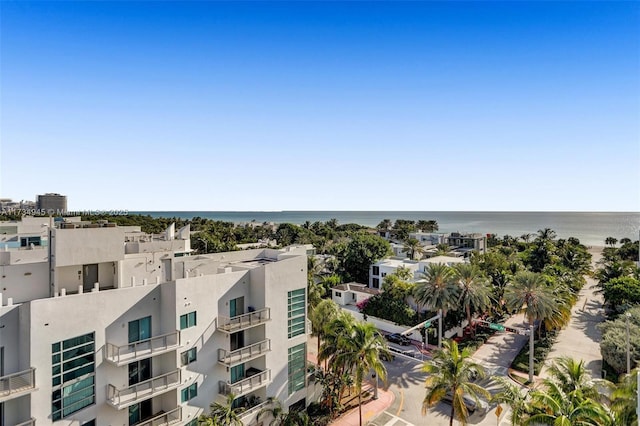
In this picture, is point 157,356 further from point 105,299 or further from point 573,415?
point 573,415

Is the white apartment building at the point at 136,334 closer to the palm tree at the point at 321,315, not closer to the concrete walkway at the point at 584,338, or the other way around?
the palm tree at the point at 321,315

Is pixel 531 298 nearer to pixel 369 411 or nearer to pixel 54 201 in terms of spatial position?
pixel 369 411

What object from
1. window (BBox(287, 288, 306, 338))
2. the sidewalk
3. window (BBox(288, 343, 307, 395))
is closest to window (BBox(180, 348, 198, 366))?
window (BBox(287, 288, 306, 338))

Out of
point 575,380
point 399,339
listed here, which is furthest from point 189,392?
point 399,339

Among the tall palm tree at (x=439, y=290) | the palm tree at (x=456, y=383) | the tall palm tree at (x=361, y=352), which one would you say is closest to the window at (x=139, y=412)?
the tall palm tree at (x=361, y=352)

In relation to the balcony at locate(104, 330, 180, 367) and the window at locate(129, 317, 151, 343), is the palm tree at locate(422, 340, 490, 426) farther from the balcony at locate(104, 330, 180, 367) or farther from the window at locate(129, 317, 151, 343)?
the window at locate(129, 317, 151, 343)
